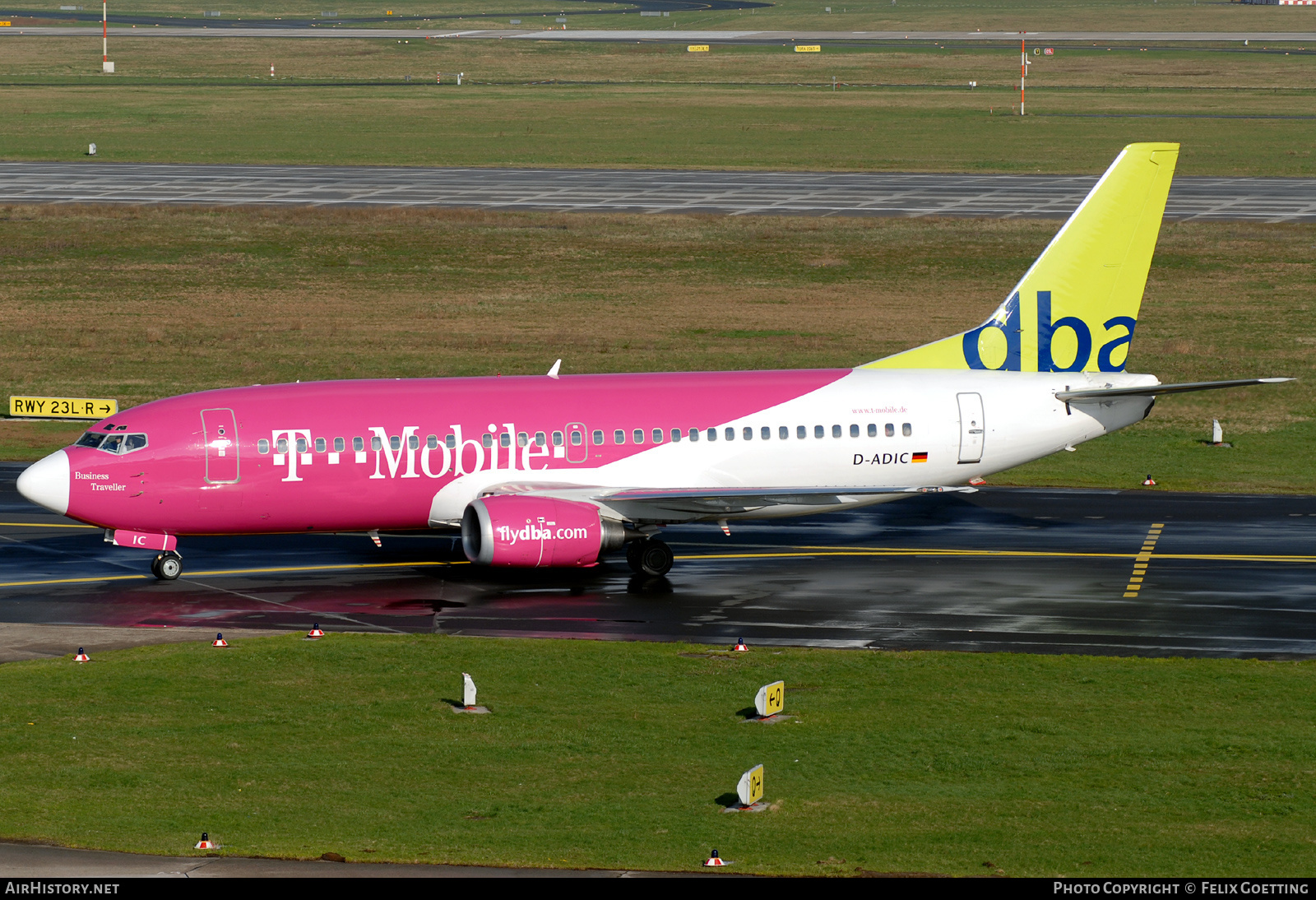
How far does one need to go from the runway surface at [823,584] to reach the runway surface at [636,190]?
2019 inches

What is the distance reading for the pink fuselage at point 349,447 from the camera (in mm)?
41531

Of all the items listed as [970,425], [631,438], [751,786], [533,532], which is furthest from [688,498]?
[751,786]

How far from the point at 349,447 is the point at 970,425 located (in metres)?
16.1

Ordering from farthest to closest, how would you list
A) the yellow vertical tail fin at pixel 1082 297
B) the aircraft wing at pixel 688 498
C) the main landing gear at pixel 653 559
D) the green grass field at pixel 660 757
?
1. the yellow vertical tail fin at pixel 1082 297
2. the main landing gear at pixel 653 559
3. the aircraft wing at pixel 688 498
4. the green grass field at pixel 660 757

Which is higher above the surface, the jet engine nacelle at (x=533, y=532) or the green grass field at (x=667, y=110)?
the green grass field at (x=667, y=110)

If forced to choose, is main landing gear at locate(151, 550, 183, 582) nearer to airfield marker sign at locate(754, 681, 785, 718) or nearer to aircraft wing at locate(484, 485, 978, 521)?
aircraft wing at locate(484, 485, 978, 521)

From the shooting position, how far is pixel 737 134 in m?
135

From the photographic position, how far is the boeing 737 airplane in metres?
41.5

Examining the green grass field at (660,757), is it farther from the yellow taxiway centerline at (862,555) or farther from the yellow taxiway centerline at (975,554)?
the yellow taxiway centerline at (975,554)

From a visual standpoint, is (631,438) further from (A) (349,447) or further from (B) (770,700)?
(B) (770,700)

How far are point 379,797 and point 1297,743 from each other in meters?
16.0

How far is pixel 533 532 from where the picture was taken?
40.7 m

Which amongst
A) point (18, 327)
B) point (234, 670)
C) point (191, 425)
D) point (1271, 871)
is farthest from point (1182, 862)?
point (18, 327)

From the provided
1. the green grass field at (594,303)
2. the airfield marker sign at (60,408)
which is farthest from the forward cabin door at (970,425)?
the airfield marker sign at (60,408)
